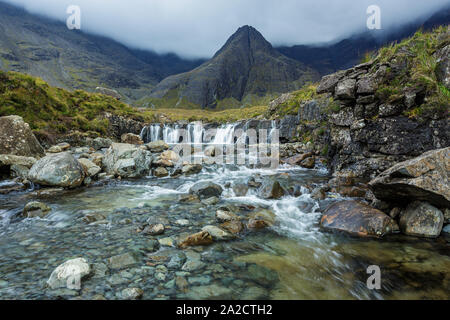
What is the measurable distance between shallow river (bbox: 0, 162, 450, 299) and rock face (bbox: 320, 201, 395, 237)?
266mm

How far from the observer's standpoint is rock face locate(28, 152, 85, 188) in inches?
339

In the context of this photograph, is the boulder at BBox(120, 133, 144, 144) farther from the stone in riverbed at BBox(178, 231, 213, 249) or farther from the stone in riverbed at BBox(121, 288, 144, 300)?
the stone in riverbed at BBox(121, 288, 144, 300)

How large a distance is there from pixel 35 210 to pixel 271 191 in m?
7.93

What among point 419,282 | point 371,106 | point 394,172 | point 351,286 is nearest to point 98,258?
point 351,286

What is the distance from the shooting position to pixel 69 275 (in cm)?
323

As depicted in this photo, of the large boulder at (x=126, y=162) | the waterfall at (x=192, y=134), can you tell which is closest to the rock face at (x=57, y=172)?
the large boulder at (x=126, y=162)

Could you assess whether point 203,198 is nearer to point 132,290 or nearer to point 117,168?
point 132,290

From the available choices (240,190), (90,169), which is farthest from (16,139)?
(240,190)

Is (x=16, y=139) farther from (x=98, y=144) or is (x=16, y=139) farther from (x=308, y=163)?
(x=308, y=163)

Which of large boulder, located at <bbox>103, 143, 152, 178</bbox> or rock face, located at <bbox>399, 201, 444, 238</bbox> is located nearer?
rock face, located at <bbox>399, 201, 444, 238</bbox>

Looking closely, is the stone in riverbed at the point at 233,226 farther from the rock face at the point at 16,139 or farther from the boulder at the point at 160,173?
the rock face at the point at 16,139

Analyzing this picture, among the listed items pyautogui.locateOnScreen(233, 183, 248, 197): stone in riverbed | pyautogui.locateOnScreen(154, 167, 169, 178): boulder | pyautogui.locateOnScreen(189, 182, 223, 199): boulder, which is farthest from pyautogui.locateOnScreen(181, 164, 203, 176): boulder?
pyautogui.locateOnScreen(233, 183, 248, 197): stone in riverbed

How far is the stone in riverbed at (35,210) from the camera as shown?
609cm
